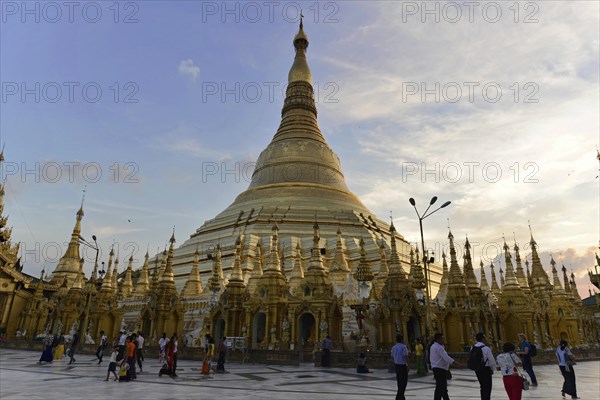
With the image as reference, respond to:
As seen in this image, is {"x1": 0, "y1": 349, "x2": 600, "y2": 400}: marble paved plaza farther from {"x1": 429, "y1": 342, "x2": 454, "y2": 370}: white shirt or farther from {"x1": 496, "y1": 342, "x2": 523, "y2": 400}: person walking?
{"x1": 496, "y1": 342, "x2": 523, "y2": 400}: person walking

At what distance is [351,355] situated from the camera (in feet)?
66.3

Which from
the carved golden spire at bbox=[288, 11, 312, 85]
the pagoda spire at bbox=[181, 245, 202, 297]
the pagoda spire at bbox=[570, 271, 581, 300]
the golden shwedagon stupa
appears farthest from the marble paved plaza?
the carved golden spire at bbox=[288, 11, 312, 85]

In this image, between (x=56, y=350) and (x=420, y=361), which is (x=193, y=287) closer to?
(x=56, y=350)

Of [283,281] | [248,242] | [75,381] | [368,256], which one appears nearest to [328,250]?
[368,256]

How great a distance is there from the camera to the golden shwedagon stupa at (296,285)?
26844mm

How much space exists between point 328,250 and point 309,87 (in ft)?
113

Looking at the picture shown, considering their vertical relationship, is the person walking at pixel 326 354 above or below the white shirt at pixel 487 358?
below

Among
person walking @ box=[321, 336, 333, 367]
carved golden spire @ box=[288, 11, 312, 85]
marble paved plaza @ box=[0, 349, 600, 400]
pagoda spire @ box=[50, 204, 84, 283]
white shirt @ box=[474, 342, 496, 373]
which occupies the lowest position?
marble paved plaza @ box=[0, 349, 600, 400]

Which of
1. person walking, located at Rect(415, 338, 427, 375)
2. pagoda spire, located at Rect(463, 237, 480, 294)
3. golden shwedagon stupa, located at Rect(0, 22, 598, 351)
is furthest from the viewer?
pagoda spire, located at Rect(463, 237, 480, 294)

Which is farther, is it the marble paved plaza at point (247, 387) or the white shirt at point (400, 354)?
the marble paved plaza at point (247, 387)

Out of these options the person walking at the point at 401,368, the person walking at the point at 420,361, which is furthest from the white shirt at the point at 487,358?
the person walking at the point at 420,361

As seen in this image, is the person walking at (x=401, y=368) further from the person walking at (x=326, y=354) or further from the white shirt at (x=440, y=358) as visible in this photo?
the person walking at (x=326, y=354)

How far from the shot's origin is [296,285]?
110 ft

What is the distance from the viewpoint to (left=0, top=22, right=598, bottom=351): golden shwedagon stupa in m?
26.8
